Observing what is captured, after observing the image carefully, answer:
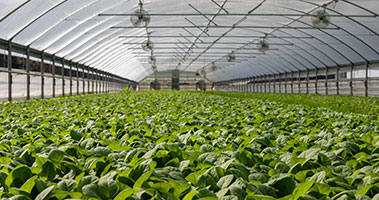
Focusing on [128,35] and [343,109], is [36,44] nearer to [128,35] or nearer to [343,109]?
[128,35]

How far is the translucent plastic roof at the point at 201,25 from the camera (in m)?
15.6

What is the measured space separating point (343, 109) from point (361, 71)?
19901mm

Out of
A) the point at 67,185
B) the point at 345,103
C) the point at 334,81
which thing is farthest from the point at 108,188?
the point at 334,81

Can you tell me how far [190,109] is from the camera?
6.50m

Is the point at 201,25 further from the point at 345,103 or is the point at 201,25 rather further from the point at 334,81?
the point at 345,103

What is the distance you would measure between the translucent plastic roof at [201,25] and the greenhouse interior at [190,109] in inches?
4.0

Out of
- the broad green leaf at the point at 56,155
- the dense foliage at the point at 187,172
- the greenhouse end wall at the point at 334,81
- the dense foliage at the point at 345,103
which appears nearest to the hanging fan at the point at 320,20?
the dense foliage at the point at 345,103

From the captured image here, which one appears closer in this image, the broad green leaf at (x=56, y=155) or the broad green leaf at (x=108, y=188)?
the broad green leaf at (x=108, y=188)

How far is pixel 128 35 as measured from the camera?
1014 inches

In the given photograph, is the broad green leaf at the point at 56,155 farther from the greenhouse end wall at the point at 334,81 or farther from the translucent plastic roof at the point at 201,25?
the greenhouse end wall at the point at 334,81

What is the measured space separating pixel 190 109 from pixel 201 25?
1882cm

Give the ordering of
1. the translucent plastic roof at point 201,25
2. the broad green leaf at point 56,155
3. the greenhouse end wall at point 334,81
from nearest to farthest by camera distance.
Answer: the broad green leaf at point 56,155, the translucent plastic roof at point 201,25, the greenhouse end wall at point 334,81

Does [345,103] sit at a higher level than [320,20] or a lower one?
lower

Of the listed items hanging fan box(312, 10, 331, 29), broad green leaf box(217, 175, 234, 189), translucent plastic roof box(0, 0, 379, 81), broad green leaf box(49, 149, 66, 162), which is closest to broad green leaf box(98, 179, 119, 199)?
broad green leaf box(217, 175, 234, 189)
